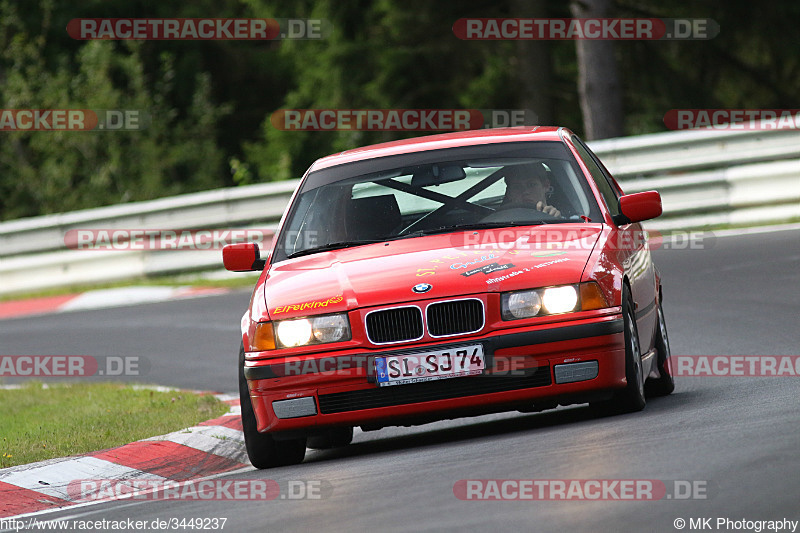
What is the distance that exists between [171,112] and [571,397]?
21.5 m

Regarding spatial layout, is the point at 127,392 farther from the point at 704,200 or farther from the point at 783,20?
the point at 783,20

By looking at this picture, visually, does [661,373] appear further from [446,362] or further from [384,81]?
[384,81]

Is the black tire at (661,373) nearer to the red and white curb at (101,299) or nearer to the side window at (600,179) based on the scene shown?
the side window at (600,179)

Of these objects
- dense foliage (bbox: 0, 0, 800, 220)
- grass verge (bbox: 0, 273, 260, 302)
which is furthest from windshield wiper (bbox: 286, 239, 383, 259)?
dense foliage (bbox: 0, 0, 800, 220)

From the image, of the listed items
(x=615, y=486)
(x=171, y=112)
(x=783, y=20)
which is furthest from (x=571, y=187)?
(x=171, y=112)

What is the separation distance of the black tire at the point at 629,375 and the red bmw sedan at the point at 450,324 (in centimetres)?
1

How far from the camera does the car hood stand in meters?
7.21

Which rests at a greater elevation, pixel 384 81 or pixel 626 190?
pixel 384 81

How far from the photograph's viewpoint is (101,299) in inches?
715

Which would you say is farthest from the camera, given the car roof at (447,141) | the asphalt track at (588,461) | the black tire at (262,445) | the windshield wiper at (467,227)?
the car roof at (447,141)

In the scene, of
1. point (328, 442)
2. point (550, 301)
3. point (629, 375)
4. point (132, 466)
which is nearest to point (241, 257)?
point (328, 442)

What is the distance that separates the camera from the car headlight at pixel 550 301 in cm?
718

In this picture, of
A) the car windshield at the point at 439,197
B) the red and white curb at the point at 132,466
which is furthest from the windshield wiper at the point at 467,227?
the red and white curb at the point at 132,466

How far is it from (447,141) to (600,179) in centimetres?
89
